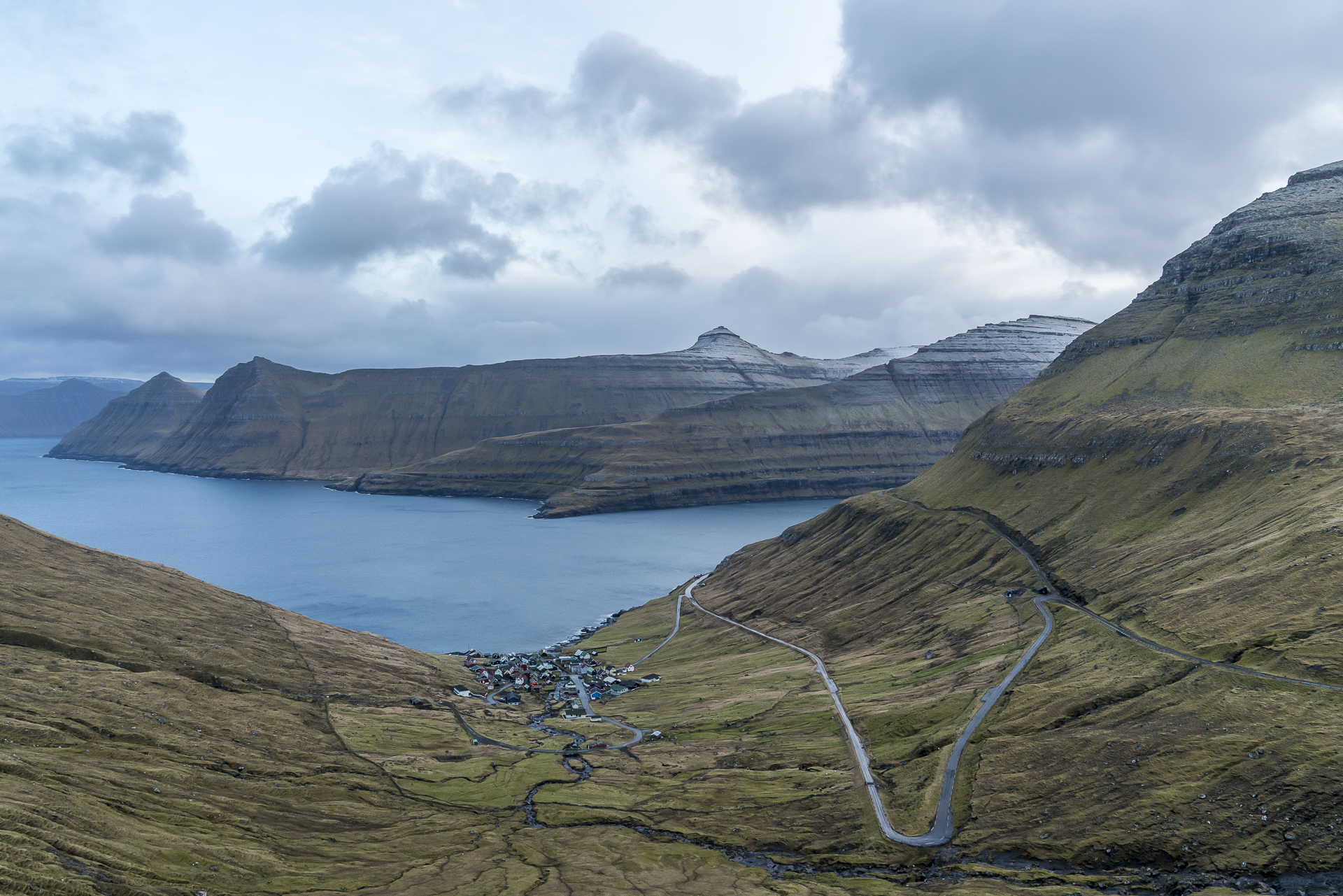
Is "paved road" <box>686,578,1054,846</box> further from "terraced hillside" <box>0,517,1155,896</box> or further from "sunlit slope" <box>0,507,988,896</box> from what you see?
"sunlit slope" <box>0,507,988,896</box>

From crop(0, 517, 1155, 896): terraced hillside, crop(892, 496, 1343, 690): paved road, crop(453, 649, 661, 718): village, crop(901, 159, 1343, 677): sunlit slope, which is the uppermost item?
crop(901, 159, 1343, 677): sunlit slope

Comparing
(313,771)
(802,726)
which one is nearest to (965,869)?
(802,726)

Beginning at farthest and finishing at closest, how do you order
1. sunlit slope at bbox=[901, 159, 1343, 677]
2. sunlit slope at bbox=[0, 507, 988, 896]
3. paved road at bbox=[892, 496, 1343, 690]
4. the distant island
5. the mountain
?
sunlit slope at bbox=[901, 159, 1343, 677], paved road at bbox=[892, 496, 1343, 690], the mountain, sunlit slope at bbox=[0, 507, 988, 896], the distant island

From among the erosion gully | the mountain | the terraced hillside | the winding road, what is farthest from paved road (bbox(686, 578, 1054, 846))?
the terraced hillside

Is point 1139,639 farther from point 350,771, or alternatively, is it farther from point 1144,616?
point 350,771

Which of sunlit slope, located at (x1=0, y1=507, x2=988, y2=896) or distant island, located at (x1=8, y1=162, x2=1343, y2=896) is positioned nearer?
distant island, located at (x1=8, y1=162, x2=1343, y2=896)

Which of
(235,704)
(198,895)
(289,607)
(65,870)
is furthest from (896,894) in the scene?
(289,607)

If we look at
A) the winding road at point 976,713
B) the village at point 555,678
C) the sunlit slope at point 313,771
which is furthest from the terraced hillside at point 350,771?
the village at point 555,678

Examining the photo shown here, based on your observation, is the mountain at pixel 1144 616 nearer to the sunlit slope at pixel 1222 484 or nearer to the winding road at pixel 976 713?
the sunlit slope at pixel 1222 484
